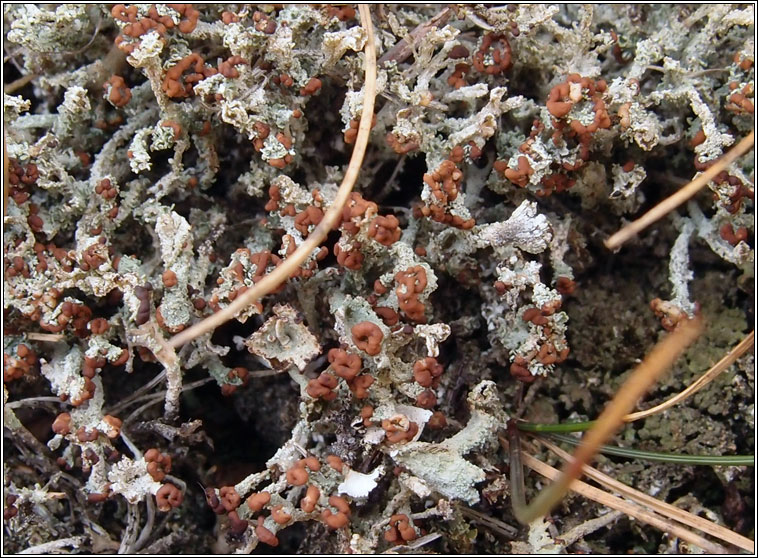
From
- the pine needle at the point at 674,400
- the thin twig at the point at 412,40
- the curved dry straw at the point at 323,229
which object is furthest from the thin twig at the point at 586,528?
the thin twig at the point at 412,40

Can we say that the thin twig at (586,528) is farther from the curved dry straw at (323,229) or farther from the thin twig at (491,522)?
the curved dry straw at (323,229)

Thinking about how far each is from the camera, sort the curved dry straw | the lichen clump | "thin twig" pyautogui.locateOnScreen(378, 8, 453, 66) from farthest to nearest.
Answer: "thin twig" pyautogui.locateOnScreen(378, 8, 453, 66) < the lichen clump < the curved dry straw

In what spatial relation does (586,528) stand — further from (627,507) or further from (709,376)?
(709,376)

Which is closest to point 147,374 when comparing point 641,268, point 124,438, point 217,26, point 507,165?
point 124,438

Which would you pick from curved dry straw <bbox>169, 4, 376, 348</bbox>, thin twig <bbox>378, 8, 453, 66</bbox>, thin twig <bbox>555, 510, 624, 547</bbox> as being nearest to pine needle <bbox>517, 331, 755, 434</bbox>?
thin twig <bbox>555, 510, 624, 547</bbox>

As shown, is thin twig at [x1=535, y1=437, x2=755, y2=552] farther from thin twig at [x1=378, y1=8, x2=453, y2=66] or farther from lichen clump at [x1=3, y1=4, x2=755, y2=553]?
thin twig at [x1=378, y1=8, x2=453, y2=66]

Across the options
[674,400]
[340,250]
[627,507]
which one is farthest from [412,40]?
[627,507]
